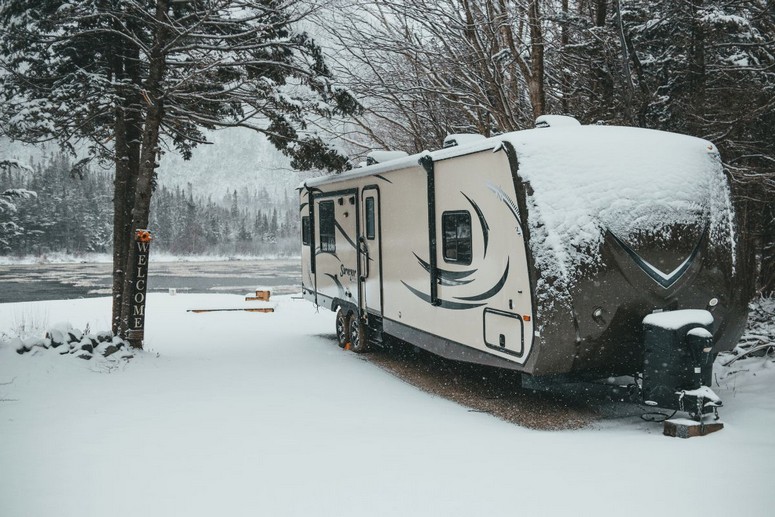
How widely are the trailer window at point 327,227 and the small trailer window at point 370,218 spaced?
159 centimetres

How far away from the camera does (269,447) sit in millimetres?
5645

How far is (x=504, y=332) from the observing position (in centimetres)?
666

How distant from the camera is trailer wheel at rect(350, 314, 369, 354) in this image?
35.9 feet

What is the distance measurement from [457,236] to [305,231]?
6543 millimetres

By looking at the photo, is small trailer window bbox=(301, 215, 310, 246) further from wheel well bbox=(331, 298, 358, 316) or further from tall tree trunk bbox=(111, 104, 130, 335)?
tall tree trunk bbox=(111, 104, 130, 335)

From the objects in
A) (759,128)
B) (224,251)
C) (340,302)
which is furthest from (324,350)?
(224,251)

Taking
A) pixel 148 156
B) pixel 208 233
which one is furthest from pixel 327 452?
pixel 208 233

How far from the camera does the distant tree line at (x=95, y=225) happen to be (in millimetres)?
83625

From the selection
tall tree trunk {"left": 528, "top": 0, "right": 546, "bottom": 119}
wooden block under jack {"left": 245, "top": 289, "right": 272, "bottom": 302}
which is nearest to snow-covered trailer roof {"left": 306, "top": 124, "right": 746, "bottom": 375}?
tall tree trunk {"left": 528, "top": 0, "right": 546, "bottom": 119}

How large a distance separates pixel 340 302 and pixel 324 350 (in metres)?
0.92

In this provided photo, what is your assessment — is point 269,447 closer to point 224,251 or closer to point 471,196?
point 471,196

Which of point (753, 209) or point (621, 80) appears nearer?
point (621, 80)

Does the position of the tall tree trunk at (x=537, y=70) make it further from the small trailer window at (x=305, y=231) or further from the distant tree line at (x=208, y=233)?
the distant tree line at (x=208, y=233)

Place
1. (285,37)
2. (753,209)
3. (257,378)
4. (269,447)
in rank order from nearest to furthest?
1. (269,447)
2. (257,378)
3. (285,37)
4. (753,209)
